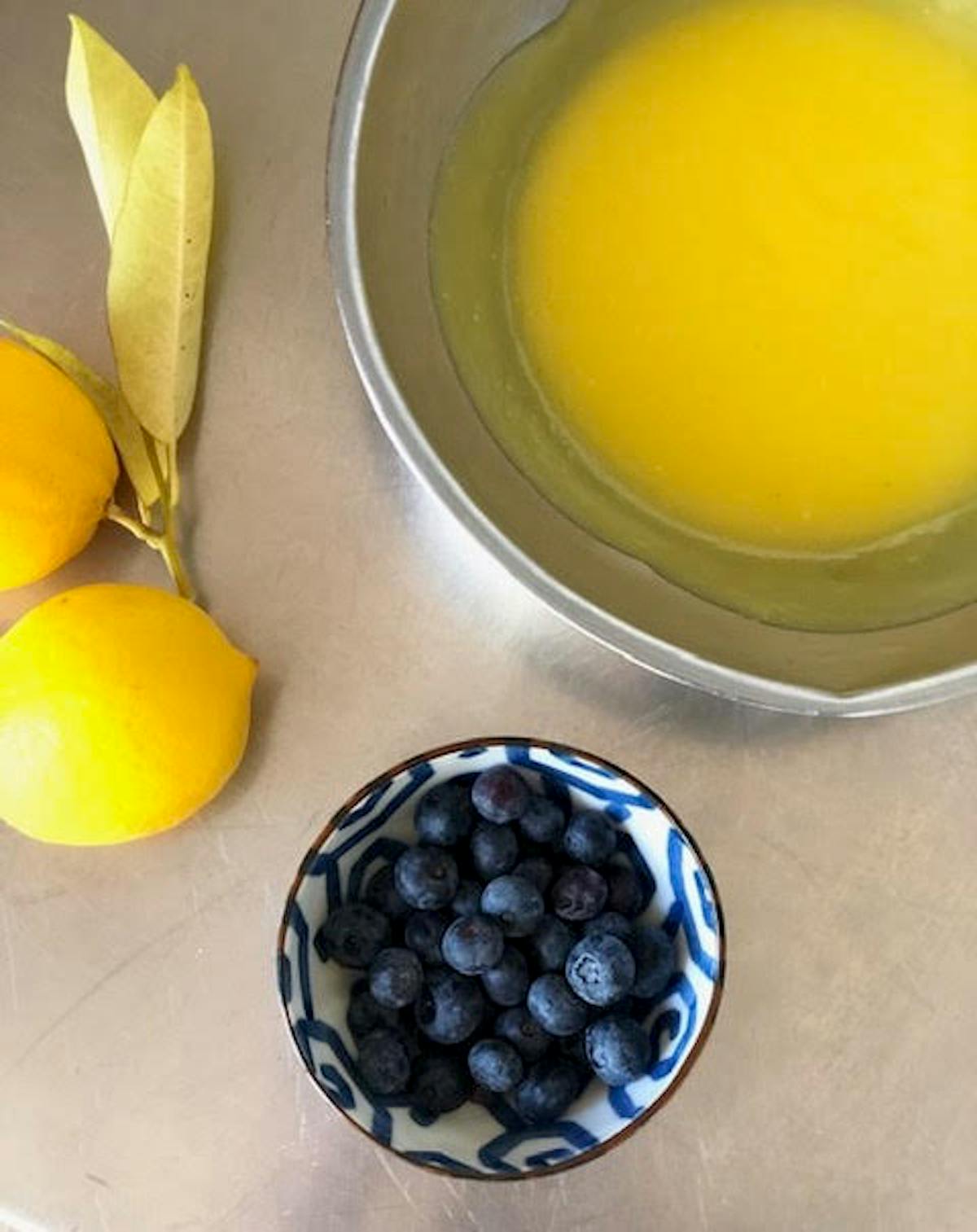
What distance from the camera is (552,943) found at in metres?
0.67

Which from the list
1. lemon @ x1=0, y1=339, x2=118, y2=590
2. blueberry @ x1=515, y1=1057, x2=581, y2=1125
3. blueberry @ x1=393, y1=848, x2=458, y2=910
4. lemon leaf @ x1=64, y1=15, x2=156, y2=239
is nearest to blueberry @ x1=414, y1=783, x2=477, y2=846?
blueberry @ x1=393, y1=848, x2=458, y2=910

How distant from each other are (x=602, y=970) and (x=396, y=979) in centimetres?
9

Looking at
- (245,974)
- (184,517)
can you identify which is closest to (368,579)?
(184,517)

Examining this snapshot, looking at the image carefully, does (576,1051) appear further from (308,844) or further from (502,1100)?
Answer: (308,844)

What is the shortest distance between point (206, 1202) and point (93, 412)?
0.38 metres

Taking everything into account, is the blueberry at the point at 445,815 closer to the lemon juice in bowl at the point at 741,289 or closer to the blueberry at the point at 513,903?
the blueberry at the point at 513,903

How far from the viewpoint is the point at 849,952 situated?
2.39 feet

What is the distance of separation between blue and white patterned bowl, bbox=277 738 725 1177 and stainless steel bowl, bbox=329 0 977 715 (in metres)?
0.07

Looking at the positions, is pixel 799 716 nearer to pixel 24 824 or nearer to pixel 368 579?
pixel 368 579

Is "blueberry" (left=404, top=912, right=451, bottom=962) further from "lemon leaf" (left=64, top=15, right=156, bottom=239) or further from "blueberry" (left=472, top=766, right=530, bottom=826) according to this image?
"lemon leaf" (left=64, top=15, right=156, bottom=239)

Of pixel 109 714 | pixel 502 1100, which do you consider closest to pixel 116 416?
pixel 109 714

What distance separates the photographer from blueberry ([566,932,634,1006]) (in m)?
0.64

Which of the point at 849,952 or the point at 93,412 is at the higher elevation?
the point at 93,412

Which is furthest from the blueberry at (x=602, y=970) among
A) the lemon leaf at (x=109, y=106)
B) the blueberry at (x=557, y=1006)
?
the lemon leaf at (x=109, y=106)
